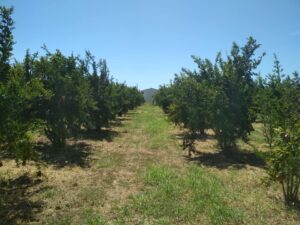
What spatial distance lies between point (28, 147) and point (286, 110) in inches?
246

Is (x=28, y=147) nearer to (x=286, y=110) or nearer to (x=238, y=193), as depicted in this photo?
(x=238, y=193)

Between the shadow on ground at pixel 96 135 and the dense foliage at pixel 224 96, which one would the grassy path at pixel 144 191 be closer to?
the dense foliage at pixel 224 96

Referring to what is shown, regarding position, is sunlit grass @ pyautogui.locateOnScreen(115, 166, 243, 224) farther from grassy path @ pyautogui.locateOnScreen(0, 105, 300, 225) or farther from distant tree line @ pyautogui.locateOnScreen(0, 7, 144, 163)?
distant tree line @ pyautogui.locateOnScreen(0, 7, 144, 163)

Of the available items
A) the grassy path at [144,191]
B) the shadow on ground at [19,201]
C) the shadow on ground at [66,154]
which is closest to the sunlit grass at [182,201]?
the grassy path at [144,191]

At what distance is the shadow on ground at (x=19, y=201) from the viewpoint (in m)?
6.83

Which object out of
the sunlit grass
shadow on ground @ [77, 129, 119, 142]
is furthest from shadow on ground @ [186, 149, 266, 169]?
shadow on ground @ [77, 129, 119, 142]

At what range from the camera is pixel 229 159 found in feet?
43.5

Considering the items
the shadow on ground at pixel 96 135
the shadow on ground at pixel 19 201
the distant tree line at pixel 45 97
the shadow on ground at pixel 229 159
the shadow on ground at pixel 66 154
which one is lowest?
the shadow on ground at pixel 19 201

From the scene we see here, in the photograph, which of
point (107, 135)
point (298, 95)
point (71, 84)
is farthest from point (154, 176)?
point (107, 135)

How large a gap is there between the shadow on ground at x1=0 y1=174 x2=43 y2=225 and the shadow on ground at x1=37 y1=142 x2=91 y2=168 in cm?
212

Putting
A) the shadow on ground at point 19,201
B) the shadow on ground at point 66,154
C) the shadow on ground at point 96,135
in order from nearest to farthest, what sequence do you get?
1. the shadow on ground at point 19,201
2. the shadow on ground at point 66,154
3. the shadow on ground at point 96,135

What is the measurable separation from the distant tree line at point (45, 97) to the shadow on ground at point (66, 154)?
51 centimetres

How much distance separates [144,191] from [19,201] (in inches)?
115

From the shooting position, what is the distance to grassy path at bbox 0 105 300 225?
6898 mm
